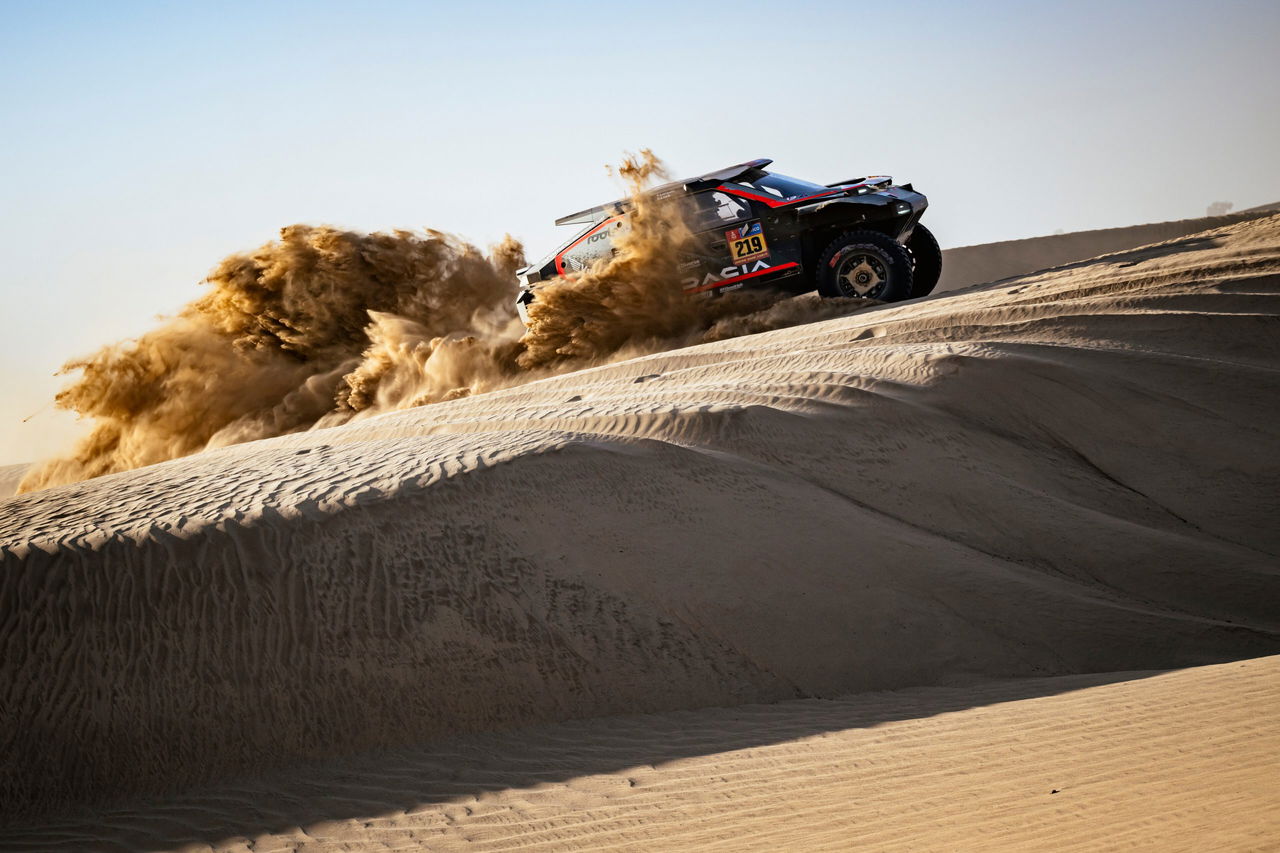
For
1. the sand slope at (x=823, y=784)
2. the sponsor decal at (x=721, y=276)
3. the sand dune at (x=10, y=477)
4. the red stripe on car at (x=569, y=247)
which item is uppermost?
the red stripe on car at (x=569, y=247)

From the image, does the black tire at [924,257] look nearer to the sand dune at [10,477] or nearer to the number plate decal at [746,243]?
the number plate decal at [746,243]

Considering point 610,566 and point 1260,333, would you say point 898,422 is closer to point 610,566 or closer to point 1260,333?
point 610,566

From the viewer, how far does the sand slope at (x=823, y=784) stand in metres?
1.98

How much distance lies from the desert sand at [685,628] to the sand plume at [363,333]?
423 cm

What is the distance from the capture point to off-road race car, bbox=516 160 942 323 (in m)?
9.28

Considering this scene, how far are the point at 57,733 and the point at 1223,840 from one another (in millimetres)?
3155

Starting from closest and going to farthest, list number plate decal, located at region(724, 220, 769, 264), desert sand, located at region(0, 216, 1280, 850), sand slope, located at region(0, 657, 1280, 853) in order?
1. sand slope, located at region(0, 657, 1280, 853)
2. desert sand, located at region(0, 216, 1280, 850)
3. number plate decal, located at region(724, 220, 769, 264)

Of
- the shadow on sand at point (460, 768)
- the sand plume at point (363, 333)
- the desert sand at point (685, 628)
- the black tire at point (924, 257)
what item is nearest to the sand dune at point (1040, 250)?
the black tire at point (924, 257)

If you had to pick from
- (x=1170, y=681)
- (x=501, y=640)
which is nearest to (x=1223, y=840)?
(x=1170, y=681)

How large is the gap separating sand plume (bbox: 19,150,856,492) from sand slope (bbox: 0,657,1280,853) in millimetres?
6386

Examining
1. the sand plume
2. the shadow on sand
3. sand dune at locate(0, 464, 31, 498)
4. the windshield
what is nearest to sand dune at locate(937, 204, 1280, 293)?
the windshield

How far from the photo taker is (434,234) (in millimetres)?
11172

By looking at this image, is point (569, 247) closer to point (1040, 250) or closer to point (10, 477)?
point (10, 477)

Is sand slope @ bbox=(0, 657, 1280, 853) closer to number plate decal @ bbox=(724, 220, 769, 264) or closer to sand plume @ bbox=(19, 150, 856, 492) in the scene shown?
sand plume @ bbox=(19, 150, 856, 492)
